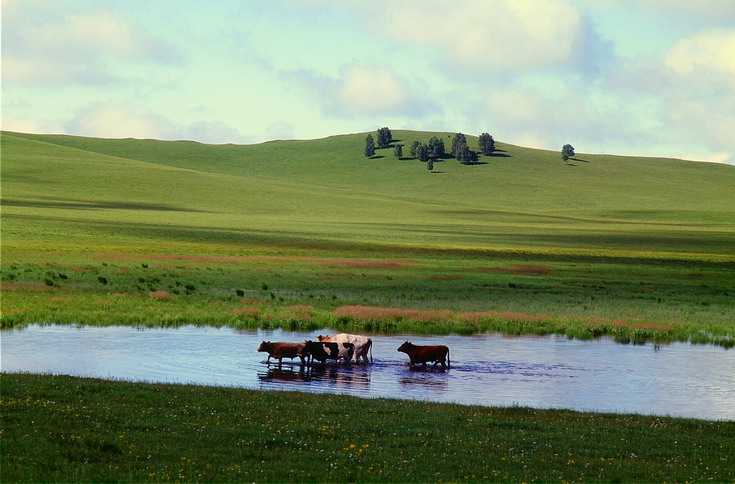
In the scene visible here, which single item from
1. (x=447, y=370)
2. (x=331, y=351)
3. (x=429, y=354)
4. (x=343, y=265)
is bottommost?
(x=447, y=370)

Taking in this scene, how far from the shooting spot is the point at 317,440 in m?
17.1

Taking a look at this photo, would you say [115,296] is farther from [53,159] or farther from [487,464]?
[53,159]

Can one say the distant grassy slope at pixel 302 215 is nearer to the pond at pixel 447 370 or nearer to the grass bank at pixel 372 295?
the grass bank at pixel 372 295

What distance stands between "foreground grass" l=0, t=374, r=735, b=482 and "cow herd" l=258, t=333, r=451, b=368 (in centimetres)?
788

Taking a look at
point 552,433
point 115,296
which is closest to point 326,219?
point 115,296

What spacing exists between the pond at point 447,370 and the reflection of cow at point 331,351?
1.38ft

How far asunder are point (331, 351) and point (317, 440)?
1441cm

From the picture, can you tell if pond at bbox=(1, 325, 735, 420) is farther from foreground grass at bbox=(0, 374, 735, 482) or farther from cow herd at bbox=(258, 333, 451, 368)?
foreground grass at bbox=(0, 374, 735, 482)

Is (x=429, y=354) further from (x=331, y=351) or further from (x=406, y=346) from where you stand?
(x=331, y=351)

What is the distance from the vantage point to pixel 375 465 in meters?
15.1

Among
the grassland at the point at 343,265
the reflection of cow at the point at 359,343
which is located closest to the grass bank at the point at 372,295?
the grassland at the point at 343,265

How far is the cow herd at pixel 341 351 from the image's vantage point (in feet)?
100

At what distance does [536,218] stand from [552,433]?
138464mm

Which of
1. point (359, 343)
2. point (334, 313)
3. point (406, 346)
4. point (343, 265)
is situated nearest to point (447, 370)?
point (406, 346)
